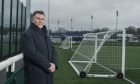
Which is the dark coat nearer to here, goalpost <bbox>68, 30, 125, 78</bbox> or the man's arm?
the man's arm

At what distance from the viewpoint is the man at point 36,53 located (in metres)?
5.17

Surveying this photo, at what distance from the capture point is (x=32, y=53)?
514 centimetres

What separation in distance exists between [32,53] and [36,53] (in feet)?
0.17

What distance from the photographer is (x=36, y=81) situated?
5.22 m

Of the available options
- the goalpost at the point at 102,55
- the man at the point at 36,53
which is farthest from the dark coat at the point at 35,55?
the goalpost at the point at 102,55

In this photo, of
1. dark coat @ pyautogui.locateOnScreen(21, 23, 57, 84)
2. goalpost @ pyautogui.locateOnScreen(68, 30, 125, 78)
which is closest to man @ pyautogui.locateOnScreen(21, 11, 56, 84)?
dark coat @ pyautogui.locateOnScreen(21, 23, 57, 84)

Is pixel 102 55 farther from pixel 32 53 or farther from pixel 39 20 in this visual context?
pixel 32 53

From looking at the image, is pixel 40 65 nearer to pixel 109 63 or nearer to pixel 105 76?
pixel 105 76

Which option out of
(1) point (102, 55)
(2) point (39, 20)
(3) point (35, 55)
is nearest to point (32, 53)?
(3) point (35, 55)

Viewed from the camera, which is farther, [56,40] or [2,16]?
[56,40]

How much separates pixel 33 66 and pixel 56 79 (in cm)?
768

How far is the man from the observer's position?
5168mm

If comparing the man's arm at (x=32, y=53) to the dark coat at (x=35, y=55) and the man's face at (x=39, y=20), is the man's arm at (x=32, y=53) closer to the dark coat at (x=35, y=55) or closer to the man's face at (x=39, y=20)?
the dark coat at (x=35, y=55)

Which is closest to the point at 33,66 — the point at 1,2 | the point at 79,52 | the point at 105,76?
the point at 1,2
